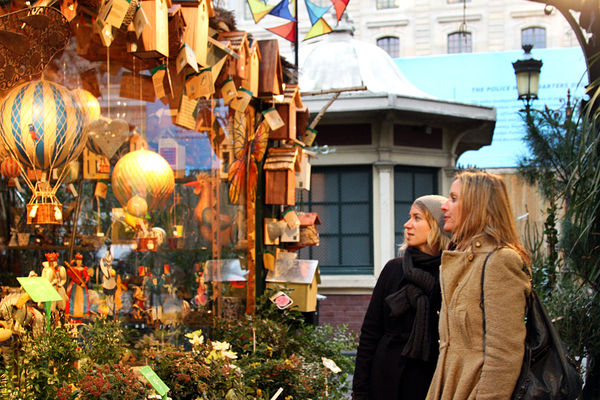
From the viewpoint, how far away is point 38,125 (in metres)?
4.31

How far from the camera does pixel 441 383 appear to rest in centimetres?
329

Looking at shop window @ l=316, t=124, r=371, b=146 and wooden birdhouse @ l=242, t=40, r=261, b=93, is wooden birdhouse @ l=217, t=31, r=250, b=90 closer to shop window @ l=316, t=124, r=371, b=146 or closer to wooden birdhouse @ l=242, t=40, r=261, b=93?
wooden birdhouse @ l=242, t=40, r=261, b=93

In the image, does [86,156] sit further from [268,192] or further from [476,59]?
[476,59]

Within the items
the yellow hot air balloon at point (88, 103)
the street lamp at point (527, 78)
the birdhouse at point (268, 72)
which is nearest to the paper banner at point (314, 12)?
the birdhouse at point (268, 72)

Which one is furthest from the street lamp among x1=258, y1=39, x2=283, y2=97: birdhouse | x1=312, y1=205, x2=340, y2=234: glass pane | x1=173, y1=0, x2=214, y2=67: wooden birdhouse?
x1=173, y1=0, x2=214, y2=67: wooden birdhouse

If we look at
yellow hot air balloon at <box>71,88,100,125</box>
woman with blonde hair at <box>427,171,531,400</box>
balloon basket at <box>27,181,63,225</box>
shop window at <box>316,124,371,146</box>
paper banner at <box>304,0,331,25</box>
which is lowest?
woman with blonde hair at <box>427,171,531,400</box>

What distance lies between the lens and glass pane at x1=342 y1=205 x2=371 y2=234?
1474 cm

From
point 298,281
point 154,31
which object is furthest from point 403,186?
point 154,31

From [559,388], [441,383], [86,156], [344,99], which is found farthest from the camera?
[344,99]

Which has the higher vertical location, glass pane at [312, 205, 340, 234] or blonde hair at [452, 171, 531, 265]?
blonde hair at [452, 171, 531, 265]

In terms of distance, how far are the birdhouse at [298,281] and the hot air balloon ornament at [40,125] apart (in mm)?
3033

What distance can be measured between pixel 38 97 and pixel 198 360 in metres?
1.77

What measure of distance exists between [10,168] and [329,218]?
1010 centimetres

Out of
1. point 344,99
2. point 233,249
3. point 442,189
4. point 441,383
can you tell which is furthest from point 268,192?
point 442,189
